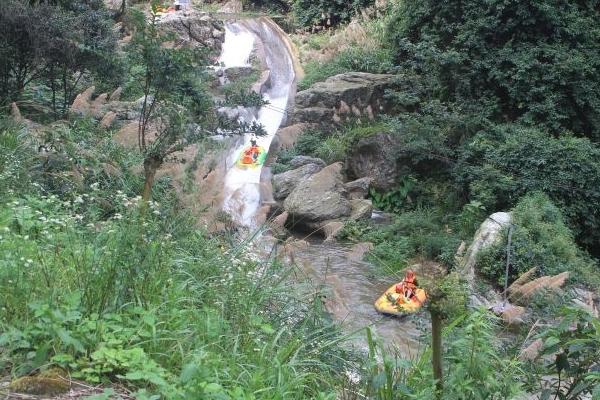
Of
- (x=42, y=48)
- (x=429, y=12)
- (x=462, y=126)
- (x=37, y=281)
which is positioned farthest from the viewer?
(x=429, y=12)

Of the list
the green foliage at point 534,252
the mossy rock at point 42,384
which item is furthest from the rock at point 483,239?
the mossy rock at point 42,384

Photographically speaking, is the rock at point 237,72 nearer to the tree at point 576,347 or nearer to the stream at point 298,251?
the stream at point 298,251

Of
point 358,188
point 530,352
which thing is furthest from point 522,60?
point 530,352

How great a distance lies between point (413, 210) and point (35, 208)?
34.0 ft

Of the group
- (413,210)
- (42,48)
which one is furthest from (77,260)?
(413,210)

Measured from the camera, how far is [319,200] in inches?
523

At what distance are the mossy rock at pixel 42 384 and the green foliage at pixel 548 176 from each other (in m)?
10.3

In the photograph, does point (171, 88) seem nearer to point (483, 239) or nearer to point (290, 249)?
point (290, 249)

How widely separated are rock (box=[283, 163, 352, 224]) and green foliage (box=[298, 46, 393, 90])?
5707 mm

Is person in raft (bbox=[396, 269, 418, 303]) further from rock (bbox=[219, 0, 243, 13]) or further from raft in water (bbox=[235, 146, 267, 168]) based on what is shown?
rock (bbox=[219, 0, 243, 13])

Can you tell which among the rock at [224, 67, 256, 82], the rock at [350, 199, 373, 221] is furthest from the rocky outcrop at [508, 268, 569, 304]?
the rock at [224, 67, 256, 82]

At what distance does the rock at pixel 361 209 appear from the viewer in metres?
13.3

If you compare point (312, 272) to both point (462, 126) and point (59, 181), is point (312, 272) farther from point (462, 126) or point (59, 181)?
point (462, 126)

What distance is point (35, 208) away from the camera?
4867mm
